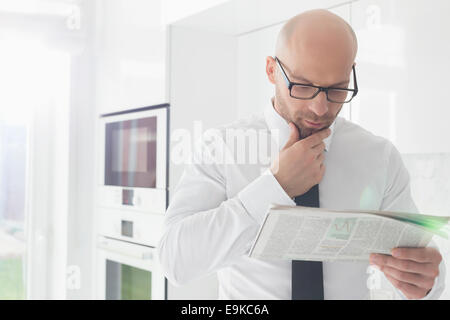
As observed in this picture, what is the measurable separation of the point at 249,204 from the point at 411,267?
33 centimetres

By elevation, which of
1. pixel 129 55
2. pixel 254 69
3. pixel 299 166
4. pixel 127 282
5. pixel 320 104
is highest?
pixel 129 55

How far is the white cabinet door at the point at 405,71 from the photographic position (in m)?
1.47

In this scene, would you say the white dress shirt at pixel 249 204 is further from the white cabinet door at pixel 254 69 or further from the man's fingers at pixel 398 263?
the white cabinet door at pixel 254 69

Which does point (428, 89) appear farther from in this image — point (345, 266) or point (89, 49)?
point (89, 49)

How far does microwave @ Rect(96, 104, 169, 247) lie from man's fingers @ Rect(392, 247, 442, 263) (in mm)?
1375

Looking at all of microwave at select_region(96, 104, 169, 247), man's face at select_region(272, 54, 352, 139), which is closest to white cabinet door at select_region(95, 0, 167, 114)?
microwave at select_region(96, 104, 169, 247)

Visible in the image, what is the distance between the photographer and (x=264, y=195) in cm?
97

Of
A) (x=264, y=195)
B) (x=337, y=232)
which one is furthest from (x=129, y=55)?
(x=337, y=232)

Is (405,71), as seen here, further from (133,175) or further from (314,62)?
(133,175)

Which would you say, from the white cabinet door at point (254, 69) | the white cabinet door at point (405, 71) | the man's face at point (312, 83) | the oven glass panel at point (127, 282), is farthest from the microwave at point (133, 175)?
the man's face at point (312, 83)

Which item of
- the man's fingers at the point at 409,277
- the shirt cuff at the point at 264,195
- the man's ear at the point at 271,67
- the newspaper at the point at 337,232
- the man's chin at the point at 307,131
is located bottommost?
the man's fingers at the point at 409,277

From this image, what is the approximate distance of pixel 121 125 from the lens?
2.53m

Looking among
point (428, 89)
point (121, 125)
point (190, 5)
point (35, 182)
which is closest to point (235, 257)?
point (428, 89)

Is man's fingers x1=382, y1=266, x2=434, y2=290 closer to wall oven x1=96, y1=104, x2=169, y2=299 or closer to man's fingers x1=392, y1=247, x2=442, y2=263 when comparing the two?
man's fingers x1=392, y1=247, x2=442, y2=263
